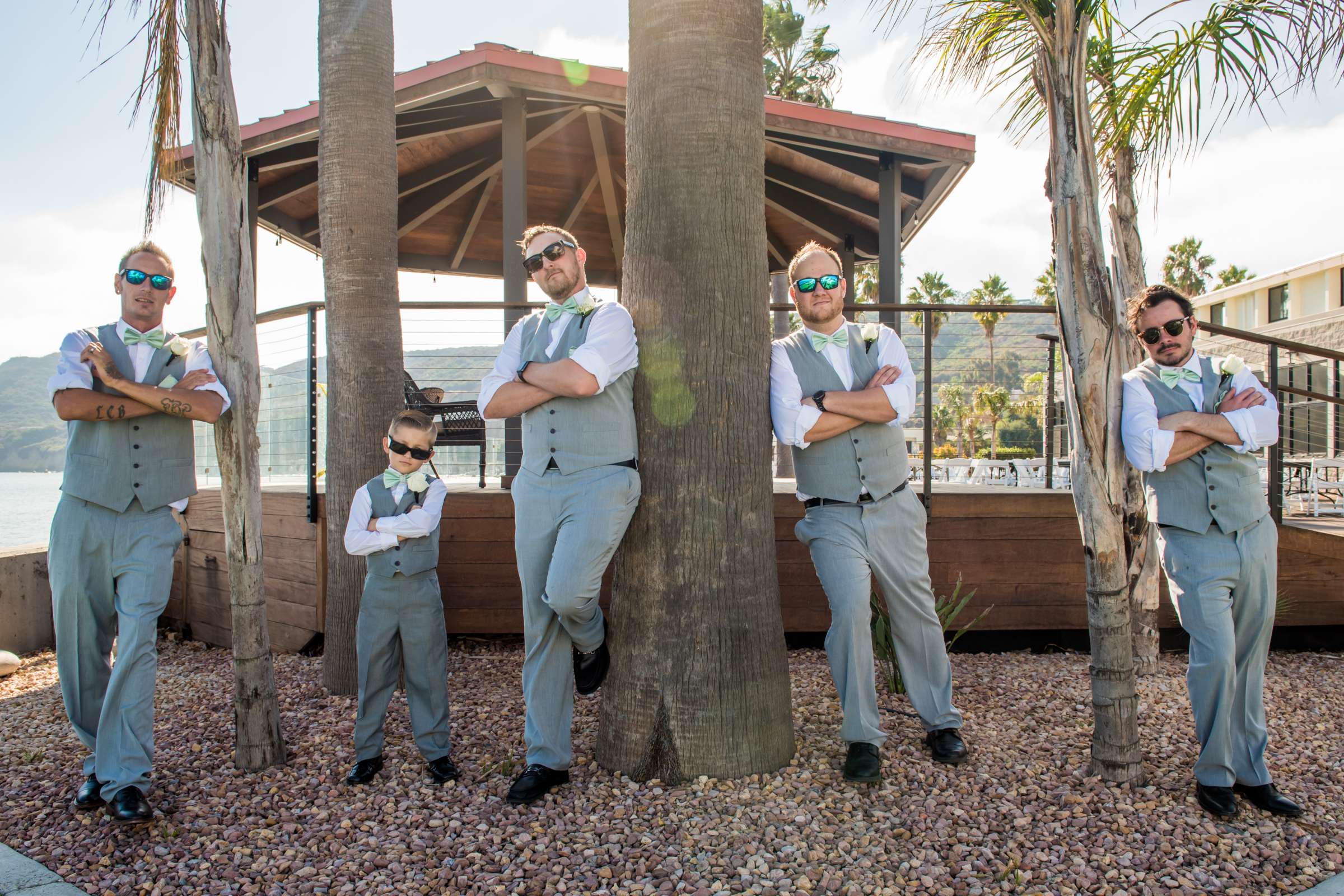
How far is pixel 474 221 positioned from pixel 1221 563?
946cm

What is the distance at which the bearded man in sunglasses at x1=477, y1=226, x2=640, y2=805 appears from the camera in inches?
113

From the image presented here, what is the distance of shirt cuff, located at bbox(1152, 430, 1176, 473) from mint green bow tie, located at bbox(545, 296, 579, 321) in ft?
6.84

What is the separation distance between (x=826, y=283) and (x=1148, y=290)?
1.19m

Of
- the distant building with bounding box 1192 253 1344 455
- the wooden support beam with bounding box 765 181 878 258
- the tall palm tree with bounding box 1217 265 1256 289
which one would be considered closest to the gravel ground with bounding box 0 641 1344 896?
the wooden support beam with bounding box 765 181 878 258

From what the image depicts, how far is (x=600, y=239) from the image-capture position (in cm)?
1194

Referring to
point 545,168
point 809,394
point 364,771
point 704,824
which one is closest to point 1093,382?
point 809,394

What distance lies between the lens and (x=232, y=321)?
329cm

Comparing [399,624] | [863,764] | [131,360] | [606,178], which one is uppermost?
[606,178]

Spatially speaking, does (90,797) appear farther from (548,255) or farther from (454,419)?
(454,419)

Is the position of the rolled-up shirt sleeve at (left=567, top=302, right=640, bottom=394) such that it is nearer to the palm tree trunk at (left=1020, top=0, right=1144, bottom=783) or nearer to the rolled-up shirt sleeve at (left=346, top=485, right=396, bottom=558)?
the rolled-up shirt sleeve at (left=346, top=485, right=396, bottom=558)

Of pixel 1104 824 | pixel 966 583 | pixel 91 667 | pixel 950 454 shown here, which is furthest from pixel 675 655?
pixel 950 454

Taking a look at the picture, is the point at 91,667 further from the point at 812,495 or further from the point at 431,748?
the point at 812,495

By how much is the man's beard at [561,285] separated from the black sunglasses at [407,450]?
80 centimetres

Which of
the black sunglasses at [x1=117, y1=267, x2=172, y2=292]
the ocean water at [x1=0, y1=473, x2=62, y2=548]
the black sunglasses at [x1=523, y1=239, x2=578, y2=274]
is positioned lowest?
the ocean water at [x1=0, y1=473, x2=62, y2=548]
